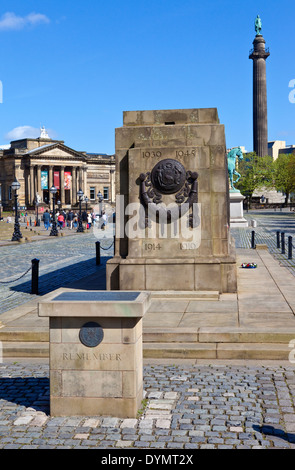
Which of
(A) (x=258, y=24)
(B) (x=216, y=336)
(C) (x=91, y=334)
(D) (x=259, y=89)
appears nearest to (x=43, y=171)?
(D) (x=259, y=89)

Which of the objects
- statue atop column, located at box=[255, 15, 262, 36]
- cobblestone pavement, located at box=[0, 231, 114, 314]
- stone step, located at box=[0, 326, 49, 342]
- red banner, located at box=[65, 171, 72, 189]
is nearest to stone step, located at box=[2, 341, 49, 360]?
stone step, located at box=[0, 326, 49, 342]

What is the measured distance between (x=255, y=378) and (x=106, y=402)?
2.40 m

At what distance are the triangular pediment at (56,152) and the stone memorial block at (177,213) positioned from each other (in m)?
97.3

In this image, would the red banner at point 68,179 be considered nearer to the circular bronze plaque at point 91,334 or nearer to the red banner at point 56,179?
the red banner at point 56,179

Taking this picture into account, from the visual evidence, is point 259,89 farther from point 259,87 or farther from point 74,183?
point 74,183

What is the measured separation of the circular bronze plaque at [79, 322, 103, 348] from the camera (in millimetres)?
6555

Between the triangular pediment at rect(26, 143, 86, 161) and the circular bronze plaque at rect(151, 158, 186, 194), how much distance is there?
9756 cm

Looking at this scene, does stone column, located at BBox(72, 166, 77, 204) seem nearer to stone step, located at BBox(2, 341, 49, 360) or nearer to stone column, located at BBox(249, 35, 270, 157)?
stone column, located at BBox(249, 35, 270, 157)

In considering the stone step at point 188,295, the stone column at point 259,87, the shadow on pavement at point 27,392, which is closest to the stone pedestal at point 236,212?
the stone step at point 188,295

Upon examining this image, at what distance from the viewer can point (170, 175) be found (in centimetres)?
1319

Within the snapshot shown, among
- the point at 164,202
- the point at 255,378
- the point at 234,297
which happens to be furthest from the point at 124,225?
Result: the point at 255,378

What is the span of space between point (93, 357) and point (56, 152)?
107806 mm

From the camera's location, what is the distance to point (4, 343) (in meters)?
9.95
